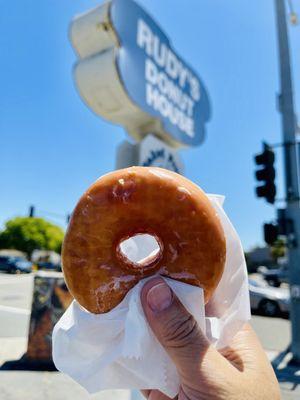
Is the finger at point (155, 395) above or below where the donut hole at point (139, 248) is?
below

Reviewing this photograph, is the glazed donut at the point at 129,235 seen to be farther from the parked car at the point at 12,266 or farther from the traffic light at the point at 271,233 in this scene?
the parked car at the point at 12,266

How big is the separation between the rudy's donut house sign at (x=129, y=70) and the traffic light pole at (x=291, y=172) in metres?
2.52

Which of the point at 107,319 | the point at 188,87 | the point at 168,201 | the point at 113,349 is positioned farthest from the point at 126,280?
the point at 188,87

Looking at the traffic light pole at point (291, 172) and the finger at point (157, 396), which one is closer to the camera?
the finger at point (157, 396)

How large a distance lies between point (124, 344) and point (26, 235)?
59559mm

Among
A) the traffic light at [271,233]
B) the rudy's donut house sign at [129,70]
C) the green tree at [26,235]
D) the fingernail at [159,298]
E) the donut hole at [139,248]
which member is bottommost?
the green tree at [26,235]

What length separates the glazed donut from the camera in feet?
5.08

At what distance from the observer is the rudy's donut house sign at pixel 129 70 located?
4.53 m

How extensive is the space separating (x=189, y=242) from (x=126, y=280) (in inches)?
14.0

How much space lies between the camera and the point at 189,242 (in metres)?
1.55

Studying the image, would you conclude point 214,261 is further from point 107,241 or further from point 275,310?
point 275,310

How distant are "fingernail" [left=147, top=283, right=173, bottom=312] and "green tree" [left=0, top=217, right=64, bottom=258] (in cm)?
5930

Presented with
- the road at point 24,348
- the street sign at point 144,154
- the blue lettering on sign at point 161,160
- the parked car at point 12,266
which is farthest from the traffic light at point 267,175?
the parked car at point 12,266

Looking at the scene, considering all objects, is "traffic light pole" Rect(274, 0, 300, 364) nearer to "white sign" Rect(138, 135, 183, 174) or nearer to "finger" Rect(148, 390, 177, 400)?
"white sign" Rect(138, 135, 183, 174)
